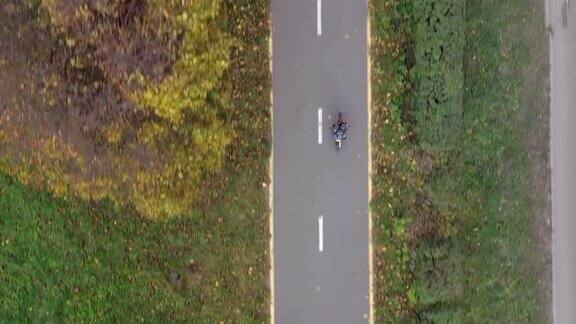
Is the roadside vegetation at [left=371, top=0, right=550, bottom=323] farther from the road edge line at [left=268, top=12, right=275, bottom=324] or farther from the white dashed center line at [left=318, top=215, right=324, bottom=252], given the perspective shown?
the road edge line at [left=268, top=12, right=275, bottom=324]

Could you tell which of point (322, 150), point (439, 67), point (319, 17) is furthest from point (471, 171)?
point (319, 17)

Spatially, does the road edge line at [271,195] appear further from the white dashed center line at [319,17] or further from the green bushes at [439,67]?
the green bushes at [439,67]

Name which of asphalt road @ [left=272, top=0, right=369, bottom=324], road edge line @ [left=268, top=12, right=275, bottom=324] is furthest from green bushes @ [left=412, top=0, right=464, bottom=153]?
road edge line @ [left=268, top=12, right=275, bottom=324]

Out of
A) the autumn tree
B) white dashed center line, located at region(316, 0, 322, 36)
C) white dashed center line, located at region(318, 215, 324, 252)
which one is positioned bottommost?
white dashed center line, located at region(318, 215, 324, 252)

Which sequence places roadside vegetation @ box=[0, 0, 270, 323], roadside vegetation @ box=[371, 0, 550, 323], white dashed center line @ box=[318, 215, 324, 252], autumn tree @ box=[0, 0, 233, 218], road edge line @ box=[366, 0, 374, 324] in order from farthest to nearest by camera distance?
white dashed center line @ box=[318, 215, 324, 252], road edge line @ box=[366, 0, 374, 324], roadside vegetation @ box=[371, 0, 550, 323], roadside vegetation @ box=[0, 0, 270, 323], autumn tree @ box=[0, 0, 233, 218]

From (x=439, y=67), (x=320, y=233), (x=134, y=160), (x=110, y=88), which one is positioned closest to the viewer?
(x=110, y=88)

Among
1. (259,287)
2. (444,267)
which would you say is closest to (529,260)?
(444,267)

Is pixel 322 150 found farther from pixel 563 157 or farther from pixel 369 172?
pixel 563 157
